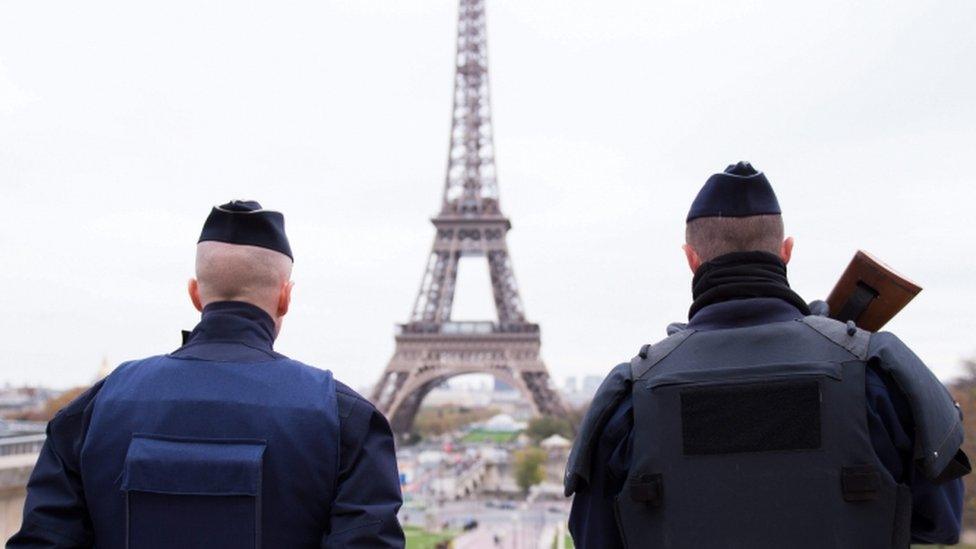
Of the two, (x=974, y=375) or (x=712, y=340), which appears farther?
(x=974, y=375)

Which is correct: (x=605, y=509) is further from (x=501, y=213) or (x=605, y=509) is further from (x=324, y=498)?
(x=501, y=213)

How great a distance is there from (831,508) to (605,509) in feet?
2.24

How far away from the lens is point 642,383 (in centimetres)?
294

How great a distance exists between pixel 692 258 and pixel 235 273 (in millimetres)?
1509

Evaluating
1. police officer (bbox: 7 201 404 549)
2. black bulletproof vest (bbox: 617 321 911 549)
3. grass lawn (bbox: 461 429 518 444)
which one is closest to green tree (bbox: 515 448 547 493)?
grass lawn (bbox: 461 429 518 444)

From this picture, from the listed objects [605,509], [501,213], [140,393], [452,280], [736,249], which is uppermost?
[501,213]

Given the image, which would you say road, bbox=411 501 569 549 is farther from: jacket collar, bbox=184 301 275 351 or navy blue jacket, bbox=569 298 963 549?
jacket collar, bbox=184 301 275 351

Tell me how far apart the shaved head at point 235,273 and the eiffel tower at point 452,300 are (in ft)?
132

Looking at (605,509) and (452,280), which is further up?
(452,280)

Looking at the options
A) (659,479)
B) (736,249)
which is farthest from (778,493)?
(736,249)

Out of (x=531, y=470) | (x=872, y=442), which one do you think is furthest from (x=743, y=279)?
(x=531, y=470)

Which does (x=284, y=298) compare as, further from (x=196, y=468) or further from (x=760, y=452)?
(x=760, y=452)

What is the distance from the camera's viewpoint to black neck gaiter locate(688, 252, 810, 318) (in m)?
2.96

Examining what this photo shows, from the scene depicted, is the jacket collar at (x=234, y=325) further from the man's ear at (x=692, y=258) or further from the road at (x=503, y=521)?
the road at (x=503, y=521)
